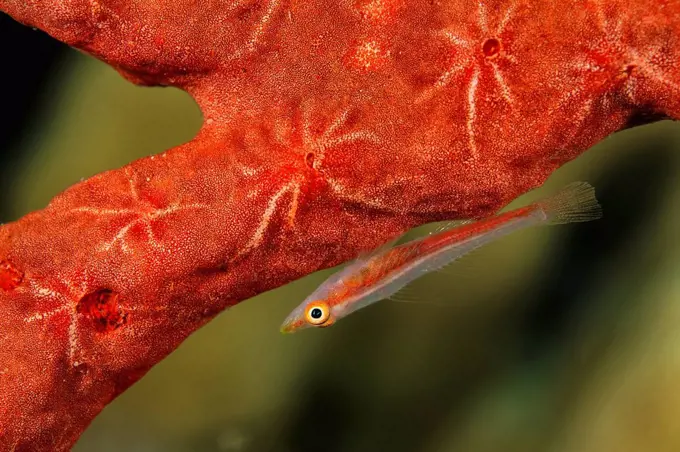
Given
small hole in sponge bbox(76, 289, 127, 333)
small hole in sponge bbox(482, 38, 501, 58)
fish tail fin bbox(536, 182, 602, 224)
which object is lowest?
small hole in sponge bbox(76, 289, 127, 333)

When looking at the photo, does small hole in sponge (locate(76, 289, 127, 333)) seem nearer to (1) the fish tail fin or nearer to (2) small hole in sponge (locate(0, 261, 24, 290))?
(2) small hole in sponge (locate(0, 261, 24, 290))

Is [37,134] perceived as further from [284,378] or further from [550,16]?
[550,16]

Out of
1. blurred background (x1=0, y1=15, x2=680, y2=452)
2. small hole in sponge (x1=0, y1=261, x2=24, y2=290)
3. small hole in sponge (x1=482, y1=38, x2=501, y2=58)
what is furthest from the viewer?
blurred background (x1=0, y1=15, x2=680, y2=452)

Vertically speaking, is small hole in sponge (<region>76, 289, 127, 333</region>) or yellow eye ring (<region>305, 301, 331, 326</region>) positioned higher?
yellow eye ring (<region>305, 301, 331, 326</region>)

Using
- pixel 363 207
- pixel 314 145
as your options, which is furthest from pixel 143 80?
pixel 363 207

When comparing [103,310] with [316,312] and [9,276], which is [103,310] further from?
[316,312]

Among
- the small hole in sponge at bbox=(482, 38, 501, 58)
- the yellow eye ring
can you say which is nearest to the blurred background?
the yellow eye ring

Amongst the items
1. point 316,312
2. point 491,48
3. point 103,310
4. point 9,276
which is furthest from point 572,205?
point 9,276

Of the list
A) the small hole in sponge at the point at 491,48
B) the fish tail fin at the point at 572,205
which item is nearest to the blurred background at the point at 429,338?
the fish tail fin at the point at 572,205
